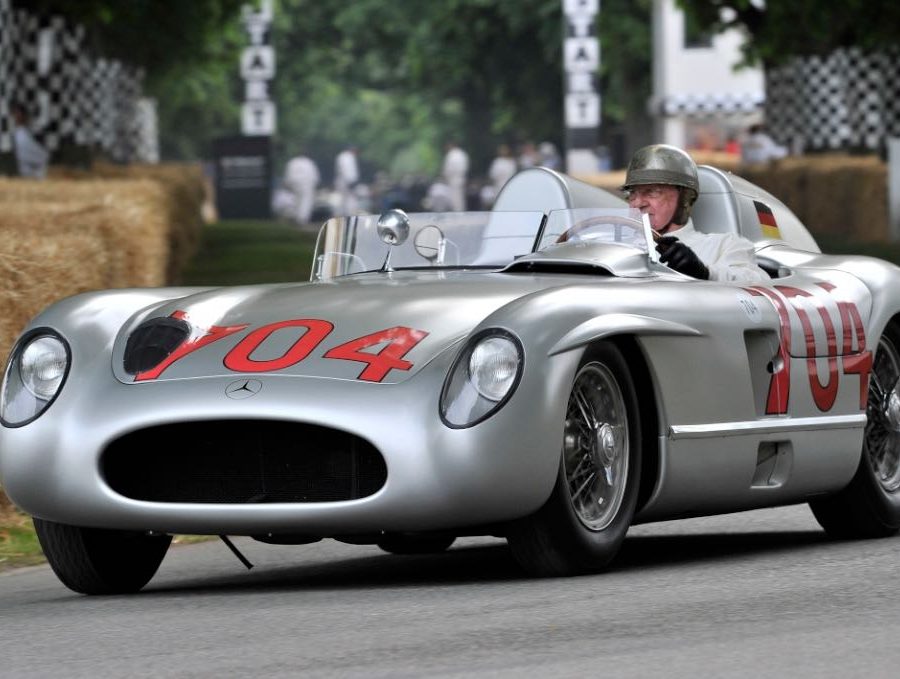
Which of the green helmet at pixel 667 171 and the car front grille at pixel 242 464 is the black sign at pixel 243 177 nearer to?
the green helmet at pixel 667 171

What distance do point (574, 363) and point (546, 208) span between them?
1831mm

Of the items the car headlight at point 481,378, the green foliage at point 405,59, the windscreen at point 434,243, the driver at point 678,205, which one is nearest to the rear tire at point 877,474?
the driver at point 678,205

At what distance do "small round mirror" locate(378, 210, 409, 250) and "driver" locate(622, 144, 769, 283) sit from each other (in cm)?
82

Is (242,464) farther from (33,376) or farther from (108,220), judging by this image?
(108,220)

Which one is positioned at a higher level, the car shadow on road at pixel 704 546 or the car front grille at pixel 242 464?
the car front grille at pixel 242 464

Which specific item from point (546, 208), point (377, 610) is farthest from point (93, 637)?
point (546, 208)

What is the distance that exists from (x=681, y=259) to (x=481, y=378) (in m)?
1.59

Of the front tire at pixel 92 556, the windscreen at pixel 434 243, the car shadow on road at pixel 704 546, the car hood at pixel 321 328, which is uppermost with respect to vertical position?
the windscreen at pixel 434 243

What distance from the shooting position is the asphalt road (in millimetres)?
4918

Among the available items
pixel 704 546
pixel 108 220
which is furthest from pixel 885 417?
pixel 108 220

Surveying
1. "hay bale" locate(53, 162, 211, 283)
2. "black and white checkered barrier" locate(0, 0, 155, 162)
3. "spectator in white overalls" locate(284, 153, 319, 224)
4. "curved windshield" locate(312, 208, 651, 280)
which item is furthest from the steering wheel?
"spectator in white overalls" locate(284, 153, 319, 224)

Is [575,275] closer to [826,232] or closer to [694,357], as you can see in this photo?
[694,357]

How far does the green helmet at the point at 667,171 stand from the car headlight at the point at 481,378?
197 cm

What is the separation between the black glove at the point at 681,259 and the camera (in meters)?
7.52
